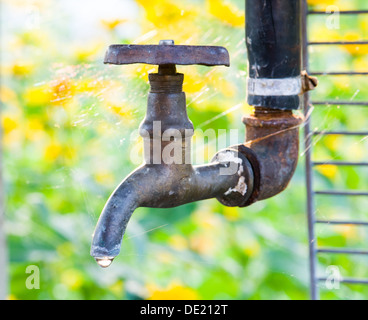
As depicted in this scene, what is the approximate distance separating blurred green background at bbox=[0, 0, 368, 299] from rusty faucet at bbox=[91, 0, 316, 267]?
0.33m

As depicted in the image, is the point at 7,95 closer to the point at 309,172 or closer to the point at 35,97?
the point at 35,97

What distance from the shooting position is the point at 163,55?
0.73 metres

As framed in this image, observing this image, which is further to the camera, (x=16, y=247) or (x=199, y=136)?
(x=16, y=247)

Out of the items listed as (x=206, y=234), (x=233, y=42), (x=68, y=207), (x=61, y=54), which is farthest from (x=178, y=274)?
(x=233, y=42)

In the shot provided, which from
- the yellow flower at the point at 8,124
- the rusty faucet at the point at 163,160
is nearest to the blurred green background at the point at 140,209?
the yellow flower at the point at 8,124

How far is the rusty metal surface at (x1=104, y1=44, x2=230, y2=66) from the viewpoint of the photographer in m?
0.73

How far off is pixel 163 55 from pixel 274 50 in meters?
0.26

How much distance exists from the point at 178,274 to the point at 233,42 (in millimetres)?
796

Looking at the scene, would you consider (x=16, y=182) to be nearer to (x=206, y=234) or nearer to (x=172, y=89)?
(x=206, y=234)

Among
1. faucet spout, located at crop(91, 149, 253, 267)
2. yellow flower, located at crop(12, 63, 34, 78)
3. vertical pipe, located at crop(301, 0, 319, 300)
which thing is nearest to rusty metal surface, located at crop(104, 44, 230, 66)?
faucet spout, located at crop(91, 149, 253, 267)

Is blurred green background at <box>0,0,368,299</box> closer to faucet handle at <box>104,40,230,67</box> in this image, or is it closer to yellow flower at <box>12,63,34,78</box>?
yellow flower at <box>12,63,34,78</box>

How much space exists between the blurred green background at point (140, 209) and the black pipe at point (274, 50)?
0.34 m

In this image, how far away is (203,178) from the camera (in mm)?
877
